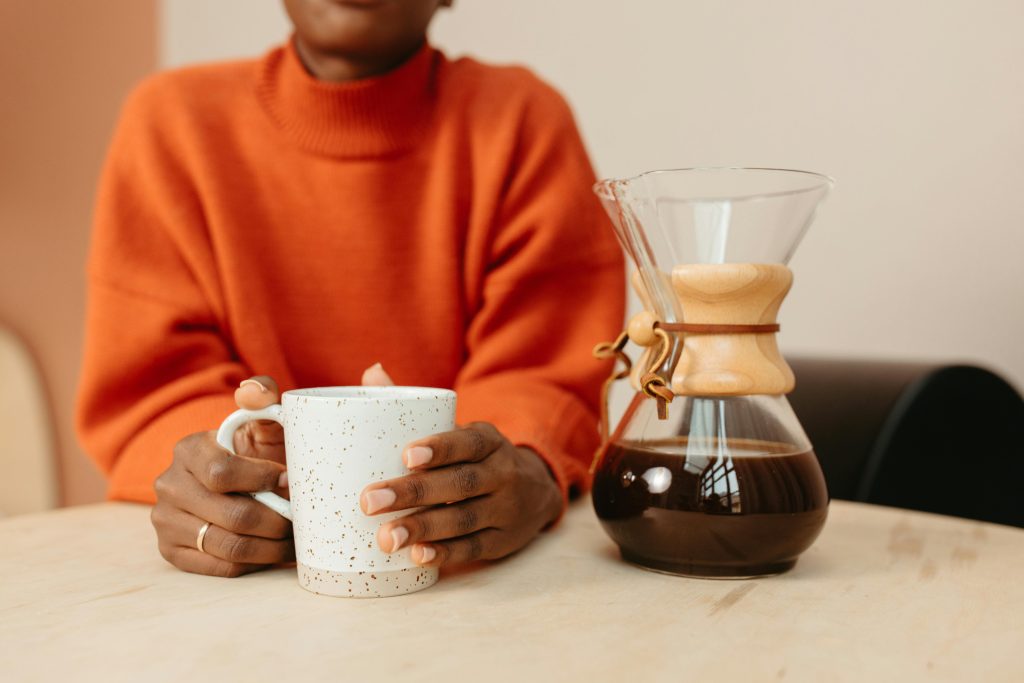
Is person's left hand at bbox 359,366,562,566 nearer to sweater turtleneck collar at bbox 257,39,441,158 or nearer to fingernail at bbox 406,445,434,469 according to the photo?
fingernail at bbox 406,445,434,469

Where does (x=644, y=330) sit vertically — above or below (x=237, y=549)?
above

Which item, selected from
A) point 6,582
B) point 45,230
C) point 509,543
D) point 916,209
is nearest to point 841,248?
point 916,209

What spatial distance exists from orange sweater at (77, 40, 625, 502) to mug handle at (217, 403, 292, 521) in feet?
1.05

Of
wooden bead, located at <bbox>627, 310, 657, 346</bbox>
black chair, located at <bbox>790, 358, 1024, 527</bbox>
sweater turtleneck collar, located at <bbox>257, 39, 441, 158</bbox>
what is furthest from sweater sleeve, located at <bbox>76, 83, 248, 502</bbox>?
black chair, located at <bbox>790, 358, 1024, 527</bbox>

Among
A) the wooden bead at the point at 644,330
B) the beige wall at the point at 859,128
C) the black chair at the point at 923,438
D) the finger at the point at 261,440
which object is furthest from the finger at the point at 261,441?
the beige wall at the point at 859,128

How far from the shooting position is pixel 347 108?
919 millimetres

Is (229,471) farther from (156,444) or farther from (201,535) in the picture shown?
(156,444)

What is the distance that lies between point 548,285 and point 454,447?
436mm

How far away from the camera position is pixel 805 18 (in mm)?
1365

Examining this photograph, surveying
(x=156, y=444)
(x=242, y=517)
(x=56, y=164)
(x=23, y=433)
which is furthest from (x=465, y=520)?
(x=56, y=164)

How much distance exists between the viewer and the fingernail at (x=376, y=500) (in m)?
0.47

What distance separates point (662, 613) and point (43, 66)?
5.78ft

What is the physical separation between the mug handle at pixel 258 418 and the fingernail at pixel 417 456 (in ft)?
0.28

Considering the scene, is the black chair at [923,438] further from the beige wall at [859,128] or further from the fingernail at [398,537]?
the fingernail at [398,537]
